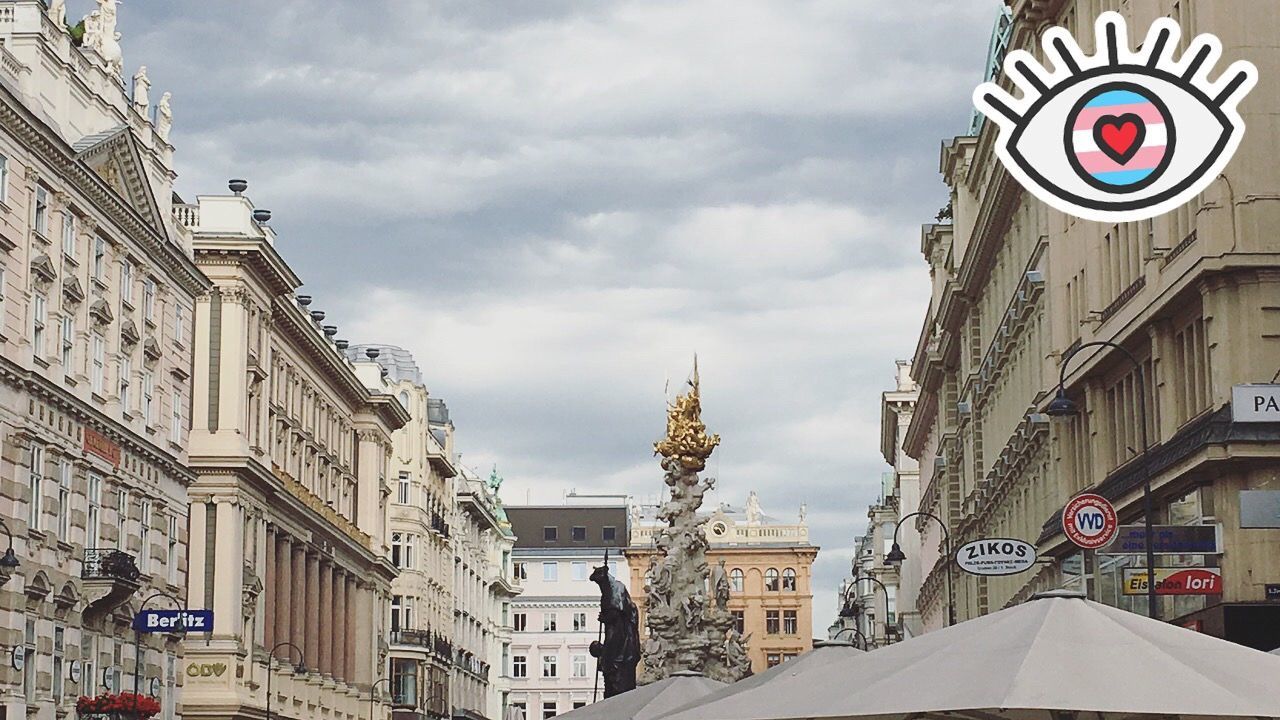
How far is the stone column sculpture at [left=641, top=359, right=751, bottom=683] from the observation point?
62844 mm

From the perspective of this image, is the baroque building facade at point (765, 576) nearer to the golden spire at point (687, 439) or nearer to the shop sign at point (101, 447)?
the golden spire at point (687, 439)

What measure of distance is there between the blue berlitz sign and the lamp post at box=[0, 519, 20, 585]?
3.38 m

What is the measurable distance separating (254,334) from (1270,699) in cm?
6385

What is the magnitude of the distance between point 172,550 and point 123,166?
13042 millimetres

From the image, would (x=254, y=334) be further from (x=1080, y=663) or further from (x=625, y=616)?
(x=1080, y=663)

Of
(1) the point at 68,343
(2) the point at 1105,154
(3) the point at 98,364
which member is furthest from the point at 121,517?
(2) the point at 1105,154

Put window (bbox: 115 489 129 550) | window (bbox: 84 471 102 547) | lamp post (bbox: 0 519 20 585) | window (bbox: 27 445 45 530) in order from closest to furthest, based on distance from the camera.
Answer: lamp post (bbox: 0 519 20 585), window (bbox: 27 445 45 530), window (bbox: 84 471 102 547), window (bbox: 115 489 129 550)

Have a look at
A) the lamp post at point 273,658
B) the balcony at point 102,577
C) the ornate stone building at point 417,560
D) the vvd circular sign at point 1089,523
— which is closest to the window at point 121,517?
the balcony at point 102,577

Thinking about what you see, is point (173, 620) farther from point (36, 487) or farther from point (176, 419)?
point (176, 419)

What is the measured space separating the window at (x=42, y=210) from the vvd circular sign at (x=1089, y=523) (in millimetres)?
30138

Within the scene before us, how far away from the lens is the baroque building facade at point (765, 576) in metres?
169

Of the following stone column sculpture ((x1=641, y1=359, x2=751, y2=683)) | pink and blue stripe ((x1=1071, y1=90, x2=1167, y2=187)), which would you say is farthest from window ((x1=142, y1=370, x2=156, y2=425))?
pink and blue stripe ((x1=1071, y1=90, x2=1167, y2=187))

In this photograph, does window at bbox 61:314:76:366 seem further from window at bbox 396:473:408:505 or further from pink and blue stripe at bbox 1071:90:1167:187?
Answer: window at bbox 396:473:408:505

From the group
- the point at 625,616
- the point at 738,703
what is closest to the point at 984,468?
the point at 625,616
